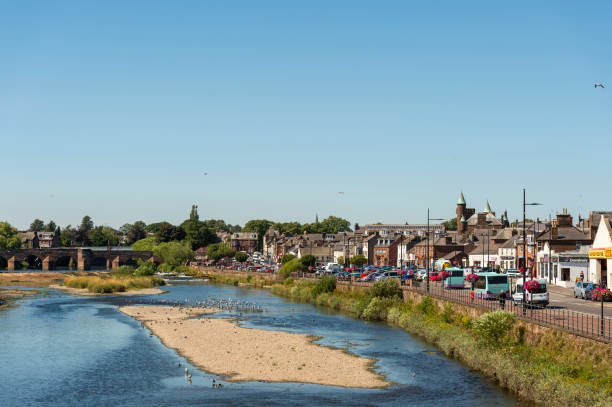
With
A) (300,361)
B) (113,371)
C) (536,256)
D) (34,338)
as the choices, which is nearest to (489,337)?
(300,361)

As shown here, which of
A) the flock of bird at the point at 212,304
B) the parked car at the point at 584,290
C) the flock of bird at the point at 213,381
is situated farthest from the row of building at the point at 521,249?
the flock of bird at the point at 212,304

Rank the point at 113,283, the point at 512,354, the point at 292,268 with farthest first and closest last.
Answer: the point at 292,268 < the point at 113,283 < the point at 512,354

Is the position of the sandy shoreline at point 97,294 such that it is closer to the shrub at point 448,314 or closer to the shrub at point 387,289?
the shrub at point 387,289

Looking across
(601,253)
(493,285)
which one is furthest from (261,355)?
(601,253)

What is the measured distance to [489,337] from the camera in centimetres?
4147

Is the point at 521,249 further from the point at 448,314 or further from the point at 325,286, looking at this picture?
the point at 448,314

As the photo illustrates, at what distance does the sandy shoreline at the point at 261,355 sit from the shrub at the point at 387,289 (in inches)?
669

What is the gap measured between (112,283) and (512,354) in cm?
8958

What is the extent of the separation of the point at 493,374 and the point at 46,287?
105m

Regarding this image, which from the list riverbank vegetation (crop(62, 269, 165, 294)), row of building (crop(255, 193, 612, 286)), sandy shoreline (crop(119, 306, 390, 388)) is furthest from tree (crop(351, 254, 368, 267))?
sandy shoreline (crop(119, 306, 390, 388))

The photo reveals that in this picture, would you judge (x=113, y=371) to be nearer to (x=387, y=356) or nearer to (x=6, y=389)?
(x=6, y=389)

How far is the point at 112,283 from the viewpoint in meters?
115

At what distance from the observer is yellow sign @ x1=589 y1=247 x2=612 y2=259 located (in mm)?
61594

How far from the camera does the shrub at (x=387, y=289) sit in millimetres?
73062
